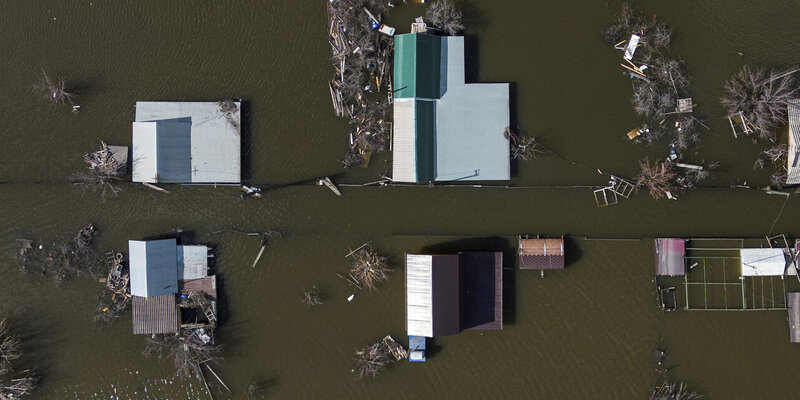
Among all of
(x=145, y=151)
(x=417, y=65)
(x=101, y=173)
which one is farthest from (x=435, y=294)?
(x=101, y=173)

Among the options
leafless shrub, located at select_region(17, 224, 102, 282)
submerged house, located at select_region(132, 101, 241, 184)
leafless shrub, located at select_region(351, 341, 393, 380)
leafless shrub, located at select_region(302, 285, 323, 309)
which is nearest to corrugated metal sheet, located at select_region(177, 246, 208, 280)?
submerged house, located at select_region(132, 101, 241, 184)

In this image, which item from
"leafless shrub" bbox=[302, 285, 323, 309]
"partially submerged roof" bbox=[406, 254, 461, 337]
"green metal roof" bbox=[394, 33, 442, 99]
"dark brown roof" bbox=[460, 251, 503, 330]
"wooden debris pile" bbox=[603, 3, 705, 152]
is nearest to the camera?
"partially submerged roof" bbox=[406, 254, 461, 337]

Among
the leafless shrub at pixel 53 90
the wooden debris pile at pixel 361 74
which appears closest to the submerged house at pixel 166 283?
the leafless shrub at pixel 53 90

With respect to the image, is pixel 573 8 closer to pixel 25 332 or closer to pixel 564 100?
pixel 564 100

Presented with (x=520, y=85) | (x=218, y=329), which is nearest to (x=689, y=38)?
(x=520, y=85)

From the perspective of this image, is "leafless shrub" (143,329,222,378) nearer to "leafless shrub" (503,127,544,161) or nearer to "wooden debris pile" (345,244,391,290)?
"wooden debris pile" (345,244,391,290)

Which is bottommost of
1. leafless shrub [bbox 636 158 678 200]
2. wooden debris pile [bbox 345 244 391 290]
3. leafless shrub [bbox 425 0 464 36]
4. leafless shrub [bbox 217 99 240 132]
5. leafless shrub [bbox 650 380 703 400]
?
leafless shrub [bbox 650 380 703 400]
